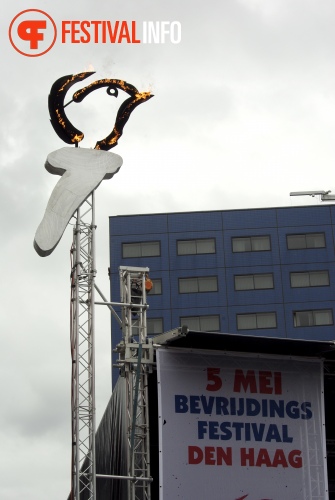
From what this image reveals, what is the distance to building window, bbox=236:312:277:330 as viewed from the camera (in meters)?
66.8

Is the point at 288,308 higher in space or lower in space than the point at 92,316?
higher

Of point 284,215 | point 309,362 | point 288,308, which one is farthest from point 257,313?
point 309,362

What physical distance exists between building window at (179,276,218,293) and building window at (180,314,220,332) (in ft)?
5.50

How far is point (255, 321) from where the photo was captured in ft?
219

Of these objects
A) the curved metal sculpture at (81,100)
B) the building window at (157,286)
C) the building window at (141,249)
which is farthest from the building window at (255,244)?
the curved metal sculpture at (81,100)

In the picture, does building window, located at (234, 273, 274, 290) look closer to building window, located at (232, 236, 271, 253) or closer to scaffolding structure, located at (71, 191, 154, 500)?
building window, located at (232, 236, 271, 253)

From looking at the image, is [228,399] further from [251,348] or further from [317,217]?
[317,217]

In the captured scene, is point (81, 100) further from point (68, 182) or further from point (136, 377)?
point (136, 377)

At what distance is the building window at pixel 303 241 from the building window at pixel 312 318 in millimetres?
4147

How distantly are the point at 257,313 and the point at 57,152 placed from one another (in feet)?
127

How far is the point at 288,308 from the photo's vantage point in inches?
2657

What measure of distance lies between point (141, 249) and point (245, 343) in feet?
129

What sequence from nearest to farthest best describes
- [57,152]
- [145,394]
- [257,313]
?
[145,394]
[57,152]
[257,313]

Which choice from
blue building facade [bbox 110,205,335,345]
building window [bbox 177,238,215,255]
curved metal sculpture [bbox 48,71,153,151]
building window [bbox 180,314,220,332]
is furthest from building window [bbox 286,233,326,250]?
curved metal sculpture [bbox 48,71,153,151]
